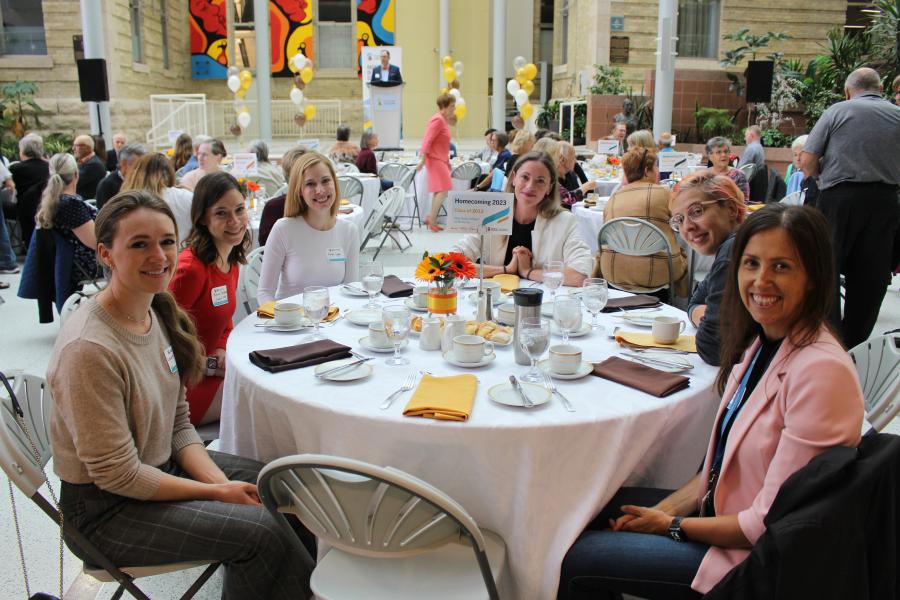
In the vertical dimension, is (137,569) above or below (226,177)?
below

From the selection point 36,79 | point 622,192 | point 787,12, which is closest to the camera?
point 622,192

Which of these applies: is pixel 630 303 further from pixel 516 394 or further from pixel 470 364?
pixel 516 394

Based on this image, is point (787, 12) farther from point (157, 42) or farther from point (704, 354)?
point (704, 354)

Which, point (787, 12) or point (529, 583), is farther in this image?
point (787, 12)

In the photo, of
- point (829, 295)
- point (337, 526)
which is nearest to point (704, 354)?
point (829, 295)

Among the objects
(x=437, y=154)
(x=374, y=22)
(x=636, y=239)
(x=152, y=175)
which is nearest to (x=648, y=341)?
(x=636, y=239)

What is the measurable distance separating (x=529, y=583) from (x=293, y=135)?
20.5 metres

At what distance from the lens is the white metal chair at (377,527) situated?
4.38 feet

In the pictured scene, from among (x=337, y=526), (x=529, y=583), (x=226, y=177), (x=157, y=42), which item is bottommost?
(x=529, y=583)

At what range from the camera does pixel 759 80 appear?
41.9ft

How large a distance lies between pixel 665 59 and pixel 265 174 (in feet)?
21.1

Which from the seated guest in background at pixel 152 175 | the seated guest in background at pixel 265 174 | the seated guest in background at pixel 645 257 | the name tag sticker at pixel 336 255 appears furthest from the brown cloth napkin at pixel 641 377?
the seated guest in background at pixel 265 174

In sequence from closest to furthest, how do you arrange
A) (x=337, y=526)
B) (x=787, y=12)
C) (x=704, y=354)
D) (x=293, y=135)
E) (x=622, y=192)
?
(x=337, y=526)
(x=704, y=354)
(x=622, y=192)
(x=787, y=12)
(x=293, y=135)

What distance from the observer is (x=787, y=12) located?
19406mm
